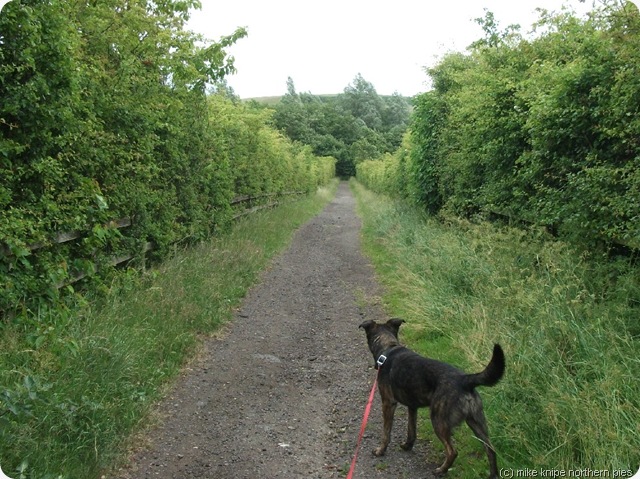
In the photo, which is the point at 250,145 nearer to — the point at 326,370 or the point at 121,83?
the point at 121,83

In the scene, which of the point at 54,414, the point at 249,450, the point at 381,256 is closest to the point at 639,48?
the point at 249,450

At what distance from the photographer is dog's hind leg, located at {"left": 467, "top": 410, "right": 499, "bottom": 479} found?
3486 mm

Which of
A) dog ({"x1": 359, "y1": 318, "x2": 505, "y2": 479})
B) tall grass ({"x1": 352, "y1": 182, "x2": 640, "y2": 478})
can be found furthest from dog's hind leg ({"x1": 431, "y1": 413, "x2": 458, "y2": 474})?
tall grass ({"x1": 352, "y1": 182, "x2": 640, "y2": 478})

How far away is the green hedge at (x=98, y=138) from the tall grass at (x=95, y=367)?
20.7 inches

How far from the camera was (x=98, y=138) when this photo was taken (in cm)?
589

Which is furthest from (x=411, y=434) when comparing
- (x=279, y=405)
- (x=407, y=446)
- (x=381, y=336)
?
(x=279, y=405)

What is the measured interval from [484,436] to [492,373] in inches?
19.9

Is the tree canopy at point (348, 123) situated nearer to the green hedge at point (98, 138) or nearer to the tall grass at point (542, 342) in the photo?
the green hedge at point (98, 138)

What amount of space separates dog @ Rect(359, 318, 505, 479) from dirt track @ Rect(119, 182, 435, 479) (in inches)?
14.0

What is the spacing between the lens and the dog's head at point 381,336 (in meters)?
4.72

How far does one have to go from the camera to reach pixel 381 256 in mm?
12477

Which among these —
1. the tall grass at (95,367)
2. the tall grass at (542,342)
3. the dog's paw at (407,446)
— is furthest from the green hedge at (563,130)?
the tall grass at (95,367)

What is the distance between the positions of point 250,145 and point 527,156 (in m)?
11.1

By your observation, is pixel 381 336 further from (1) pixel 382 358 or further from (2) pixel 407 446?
(2) pixel 407 446
